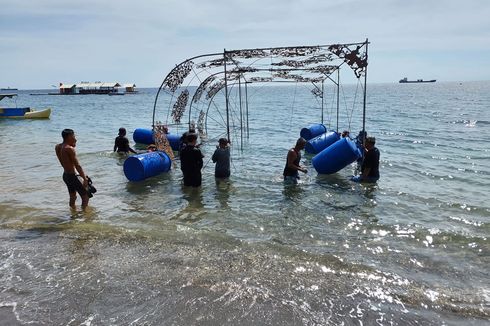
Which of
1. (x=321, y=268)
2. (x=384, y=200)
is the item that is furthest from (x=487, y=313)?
(x=384, y=200)

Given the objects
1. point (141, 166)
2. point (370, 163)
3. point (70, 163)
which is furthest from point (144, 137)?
point (370, 163)

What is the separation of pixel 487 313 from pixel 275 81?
1656 centimetres

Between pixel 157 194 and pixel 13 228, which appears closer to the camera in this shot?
pixel 13 228

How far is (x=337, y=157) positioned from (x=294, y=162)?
155cm

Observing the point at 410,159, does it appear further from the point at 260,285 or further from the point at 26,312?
the point at 26,312

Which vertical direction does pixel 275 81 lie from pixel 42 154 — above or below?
above

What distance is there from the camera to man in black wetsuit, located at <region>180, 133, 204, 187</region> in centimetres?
943

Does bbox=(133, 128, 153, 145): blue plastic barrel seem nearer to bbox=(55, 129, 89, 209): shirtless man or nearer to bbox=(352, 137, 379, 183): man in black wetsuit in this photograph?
bbox=(55, 129, 89, 209): shirtless man

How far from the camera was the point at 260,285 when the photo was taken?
5000 mm

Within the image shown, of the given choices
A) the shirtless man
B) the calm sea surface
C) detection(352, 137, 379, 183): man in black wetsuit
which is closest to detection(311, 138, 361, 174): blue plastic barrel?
the calm sea surface

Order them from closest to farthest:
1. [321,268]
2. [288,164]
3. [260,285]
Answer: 1. [260,285]
2. [321,268]
3. [288,164]

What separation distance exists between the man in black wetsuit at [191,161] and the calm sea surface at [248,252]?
1.28 feet

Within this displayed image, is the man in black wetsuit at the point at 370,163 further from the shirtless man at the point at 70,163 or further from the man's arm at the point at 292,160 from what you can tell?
the shirtless man at the point at 70,163

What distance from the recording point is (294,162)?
1038cm
